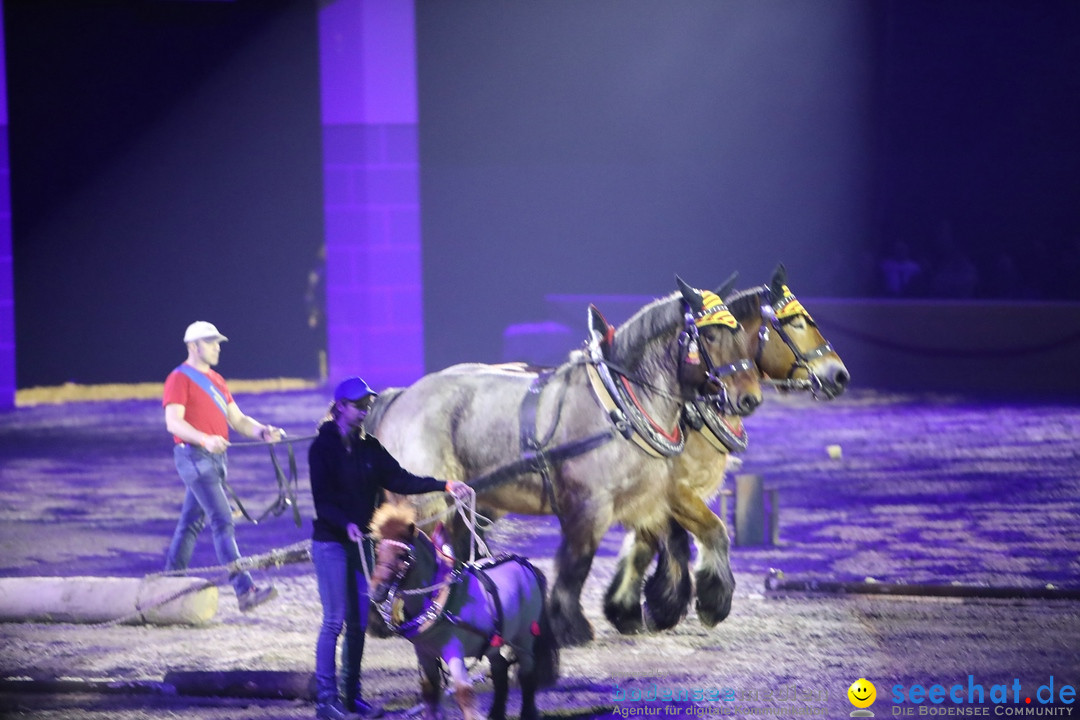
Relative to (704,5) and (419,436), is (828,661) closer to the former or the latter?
(419,436)

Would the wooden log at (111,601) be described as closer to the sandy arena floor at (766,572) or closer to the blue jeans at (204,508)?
the sandy arena floor at (766,572)

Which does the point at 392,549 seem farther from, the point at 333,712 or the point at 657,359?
the point at 657,359

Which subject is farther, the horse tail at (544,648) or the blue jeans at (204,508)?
the blue jeans at (204,508)

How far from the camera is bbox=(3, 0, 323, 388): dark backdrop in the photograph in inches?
614

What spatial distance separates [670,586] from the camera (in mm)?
6223

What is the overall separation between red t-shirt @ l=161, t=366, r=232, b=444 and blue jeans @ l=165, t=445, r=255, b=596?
140 millimetres

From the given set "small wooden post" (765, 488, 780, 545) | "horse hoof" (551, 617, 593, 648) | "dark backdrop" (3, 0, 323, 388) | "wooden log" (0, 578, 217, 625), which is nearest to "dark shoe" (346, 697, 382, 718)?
"horse hoof" (551, 617, 593, 648)

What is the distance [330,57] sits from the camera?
47.8 feet

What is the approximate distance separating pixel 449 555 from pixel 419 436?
167 cm

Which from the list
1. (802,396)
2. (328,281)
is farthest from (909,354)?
(328,281)

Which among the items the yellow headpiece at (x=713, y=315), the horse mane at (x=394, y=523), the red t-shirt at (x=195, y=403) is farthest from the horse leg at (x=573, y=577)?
the red t-shirt at (x=195, y=403)

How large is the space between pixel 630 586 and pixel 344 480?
1.89 metres

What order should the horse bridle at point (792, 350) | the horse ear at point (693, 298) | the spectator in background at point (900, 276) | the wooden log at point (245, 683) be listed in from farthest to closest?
the spectator in background at point (900, 276), the horse bridle at point (792, 350), the horse ear at point (693, 298), the wooden log at point (245, 683)

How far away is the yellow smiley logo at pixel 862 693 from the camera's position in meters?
5.02
